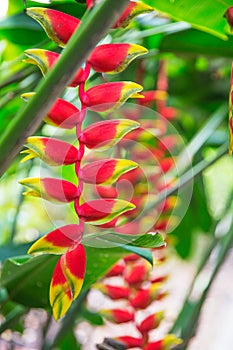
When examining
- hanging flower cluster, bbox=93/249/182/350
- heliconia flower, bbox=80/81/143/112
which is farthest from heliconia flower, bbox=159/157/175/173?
heliconia flower, bbox=80/81/143/112

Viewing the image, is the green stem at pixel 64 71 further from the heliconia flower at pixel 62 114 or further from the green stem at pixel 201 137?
the green stem at pixel 201 137

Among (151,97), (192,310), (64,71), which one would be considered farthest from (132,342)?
(64,71)

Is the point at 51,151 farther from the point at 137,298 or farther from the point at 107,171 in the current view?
the point at 137,298

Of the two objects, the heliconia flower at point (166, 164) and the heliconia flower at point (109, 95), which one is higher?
the heliconia flower at point (109, 95)

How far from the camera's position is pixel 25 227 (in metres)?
1.20

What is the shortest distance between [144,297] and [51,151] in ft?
1.04

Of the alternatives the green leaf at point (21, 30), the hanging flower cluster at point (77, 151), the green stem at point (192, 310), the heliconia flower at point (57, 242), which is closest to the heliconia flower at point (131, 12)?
the hanging flower cluster at point (77, 151)

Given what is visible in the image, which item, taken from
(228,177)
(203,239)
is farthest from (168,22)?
(228,177)

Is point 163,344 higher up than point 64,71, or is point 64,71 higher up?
point 64,71

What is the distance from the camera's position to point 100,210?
0.33m

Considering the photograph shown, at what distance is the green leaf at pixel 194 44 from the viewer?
0.61 metres

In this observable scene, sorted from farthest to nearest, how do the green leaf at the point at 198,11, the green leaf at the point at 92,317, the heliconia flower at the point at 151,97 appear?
the green leaf at the point at 92,317 → the heliconia flower at the point at 151,97 → the green leaf at the point at 198,11

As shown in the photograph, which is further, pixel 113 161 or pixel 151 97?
pixel 151 97

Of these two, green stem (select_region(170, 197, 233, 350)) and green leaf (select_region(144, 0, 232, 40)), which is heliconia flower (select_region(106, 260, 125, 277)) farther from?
green leaf (select_region(144, 0, 232, 40))
